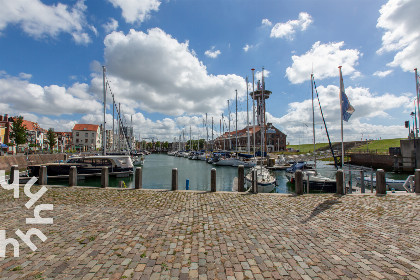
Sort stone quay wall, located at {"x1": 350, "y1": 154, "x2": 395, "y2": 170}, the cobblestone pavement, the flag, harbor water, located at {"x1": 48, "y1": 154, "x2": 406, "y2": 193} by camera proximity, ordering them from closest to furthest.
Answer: the cobblestone pavement < the flag < harbor water, located at {"x1": 48, "y1": 154, "x2": 406, "y2": 193} < stone quay wall, located at {"x1": 350, "y1": 154, "x2": 395, "y2": 170}

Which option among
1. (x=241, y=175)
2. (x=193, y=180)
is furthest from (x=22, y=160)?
(x=241, y=175)

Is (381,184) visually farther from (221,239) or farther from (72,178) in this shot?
(72,178)

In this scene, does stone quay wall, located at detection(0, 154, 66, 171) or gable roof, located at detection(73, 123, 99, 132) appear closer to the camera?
stone quay wall, located at detection(0, 154, 66, 171)

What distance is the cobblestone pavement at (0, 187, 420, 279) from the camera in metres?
4.30

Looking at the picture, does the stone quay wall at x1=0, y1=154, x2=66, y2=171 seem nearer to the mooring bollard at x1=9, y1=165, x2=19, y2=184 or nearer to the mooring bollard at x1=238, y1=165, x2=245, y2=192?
the mooring bollard at x1=9, y1=165, x2=19, y2=184

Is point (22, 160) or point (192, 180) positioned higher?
point (22, 160)

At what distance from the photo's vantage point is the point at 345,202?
9562 millimetres

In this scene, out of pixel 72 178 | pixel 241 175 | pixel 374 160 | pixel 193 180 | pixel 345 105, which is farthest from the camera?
pixel 374 160

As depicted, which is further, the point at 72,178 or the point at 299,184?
the point at 72,178

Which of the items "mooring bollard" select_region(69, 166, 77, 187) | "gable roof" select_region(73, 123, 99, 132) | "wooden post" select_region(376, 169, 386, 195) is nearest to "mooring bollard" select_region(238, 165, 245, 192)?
"wooden post" select_region(376, 169, 386, 195)

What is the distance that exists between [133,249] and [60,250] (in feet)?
5.80

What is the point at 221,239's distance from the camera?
5.80 m

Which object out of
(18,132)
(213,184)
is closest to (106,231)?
(213,184)

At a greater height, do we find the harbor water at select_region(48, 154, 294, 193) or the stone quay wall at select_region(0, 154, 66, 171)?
the stone quay wall at select_region(0, 154, 66, 171)
